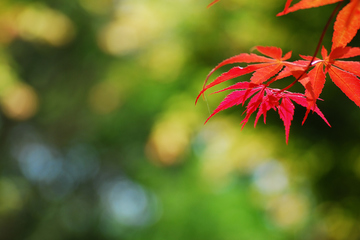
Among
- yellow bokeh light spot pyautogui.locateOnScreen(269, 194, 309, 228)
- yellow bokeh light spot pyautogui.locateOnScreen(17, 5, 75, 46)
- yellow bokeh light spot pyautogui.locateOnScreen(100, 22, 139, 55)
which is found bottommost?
yellow bokeh light spot pyautogui.locateOnScreen(269, 194, 309, 228)

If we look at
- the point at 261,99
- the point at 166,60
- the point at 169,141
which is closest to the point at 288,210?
the point at 169,141

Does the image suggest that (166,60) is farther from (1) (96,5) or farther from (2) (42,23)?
(1) (96,5)

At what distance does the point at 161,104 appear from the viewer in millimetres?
2930

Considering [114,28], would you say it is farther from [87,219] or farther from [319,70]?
[319,70]

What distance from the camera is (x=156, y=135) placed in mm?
2504

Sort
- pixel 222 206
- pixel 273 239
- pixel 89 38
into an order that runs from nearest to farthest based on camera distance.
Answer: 1. pixel 273 239
2. pixel 222 206
3. pixel 89 38

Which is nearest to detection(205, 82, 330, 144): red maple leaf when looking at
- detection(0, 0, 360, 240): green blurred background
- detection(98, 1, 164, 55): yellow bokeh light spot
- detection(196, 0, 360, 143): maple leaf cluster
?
detection(196, 0, 360, 143): maple leaf cluster

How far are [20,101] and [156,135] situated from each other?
4.09 feet

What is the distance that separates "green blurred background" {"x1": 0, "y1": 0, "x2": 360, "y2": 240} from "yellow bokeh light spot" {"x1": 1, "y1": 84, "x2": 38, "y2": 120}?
0.08ft

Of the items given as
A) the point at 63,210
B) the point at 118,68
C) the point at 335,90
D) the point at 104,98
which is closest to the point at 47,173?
the point at 63,210

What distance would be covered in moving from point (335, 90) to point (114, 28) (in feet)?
6.77

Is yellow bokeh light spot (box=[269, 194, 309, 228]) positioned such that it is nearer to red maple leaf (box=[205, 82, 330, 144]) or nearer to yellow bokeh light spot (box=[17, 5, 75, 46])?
red maple leaf (box=[205, 82, 330, 144])

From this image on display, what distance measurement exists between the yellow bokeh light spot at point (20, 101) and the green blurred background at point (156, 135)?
0.02 meters

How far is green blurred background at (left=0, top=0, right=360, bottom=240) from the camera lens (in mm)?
1688
